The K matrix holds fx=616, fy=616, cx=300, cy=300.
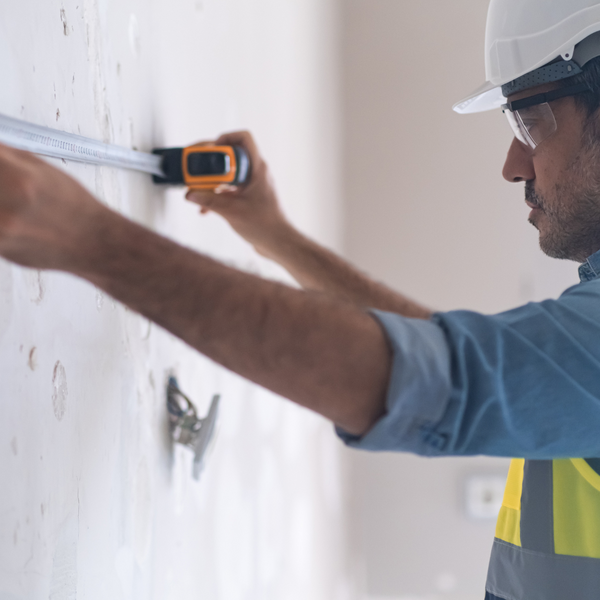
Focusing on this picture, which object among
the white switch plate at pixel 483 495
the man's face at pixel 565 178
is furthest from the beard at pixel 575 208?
the white switch plate at pixel 483 495

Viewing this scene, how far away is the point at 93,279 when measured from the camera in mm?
391

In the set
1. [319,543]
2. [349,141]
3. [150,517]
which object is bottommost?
[319,543]

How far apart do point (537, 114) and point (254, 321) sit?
0.53 metres

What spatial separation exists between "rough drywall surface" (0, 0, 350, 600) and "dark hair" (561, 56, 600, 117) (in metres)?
0.52

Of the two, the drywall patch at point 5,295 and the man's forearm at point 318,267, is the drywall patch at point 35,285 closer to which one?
the drywall patch at point 5,295

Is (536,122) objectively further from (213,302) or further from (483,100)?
(213,302)

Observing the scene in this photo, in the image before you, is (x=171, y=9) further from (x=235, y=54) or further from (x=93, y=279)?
(x=93, y=279)

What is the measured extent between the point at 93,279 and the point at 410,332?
22cm

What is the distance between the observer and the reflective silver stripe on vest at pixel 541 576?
732mm

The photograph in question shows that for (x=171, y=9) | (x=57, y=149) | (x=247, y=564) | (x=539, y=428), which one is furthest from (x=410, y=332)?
(x=247, y=564)

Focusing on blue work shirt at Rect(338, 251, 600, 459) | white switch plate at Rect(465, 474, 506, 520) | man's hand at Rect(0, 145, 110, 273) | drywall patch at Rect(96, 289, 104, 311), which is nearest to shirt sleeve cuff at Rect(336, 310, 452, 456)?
blue work shirt at Rect(338, 251, 600, 459)

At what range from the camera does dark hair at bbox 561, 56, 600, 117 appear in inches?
28.0

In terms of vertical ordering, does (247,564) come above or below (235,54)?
below

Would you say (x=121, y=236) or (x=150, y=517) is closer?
(x=121, y=236)
